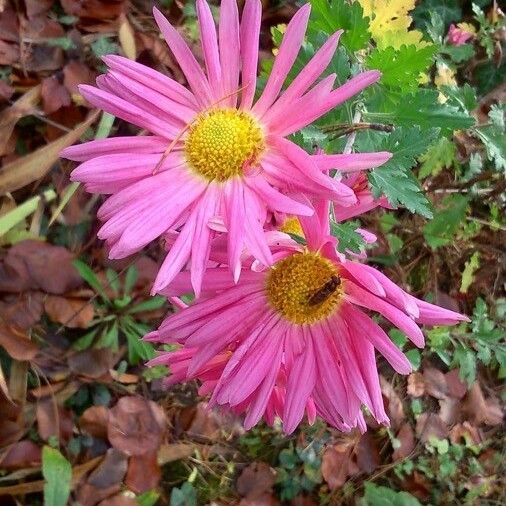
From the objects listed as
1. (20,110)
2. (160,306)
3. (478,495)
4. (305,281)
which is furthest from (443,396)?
(20,110)

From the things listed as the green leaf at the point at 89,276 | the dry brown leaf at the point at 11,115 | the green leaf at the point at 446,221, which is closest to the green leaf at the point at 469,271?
the green leaf at the point at 446,221

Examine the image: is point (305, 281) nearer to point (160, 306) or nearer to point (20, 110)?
point (160, 306)

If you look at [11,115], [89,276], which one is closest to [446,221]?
[89,276]

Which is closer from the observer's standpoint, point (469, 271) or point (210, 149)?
point (210, 149)

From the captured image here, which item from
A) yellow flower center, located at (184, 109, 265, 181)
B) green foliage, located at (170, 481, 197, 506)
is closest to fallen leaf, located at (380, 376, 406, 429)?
green foliage, located at (170, 481, 197, 506)

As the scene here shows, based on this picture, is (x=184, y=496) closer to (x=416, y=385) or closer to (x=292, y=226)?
(x=416, y=385)

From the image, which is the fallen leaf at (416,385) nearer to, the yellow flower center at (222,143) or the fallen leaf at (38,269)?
the fallen leaf at (38,269)

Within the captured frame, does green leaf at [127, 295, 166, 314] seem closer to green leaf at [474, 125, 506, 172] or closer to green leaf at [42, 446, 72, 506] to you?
green leaf at [42, 446, 72, 506]
